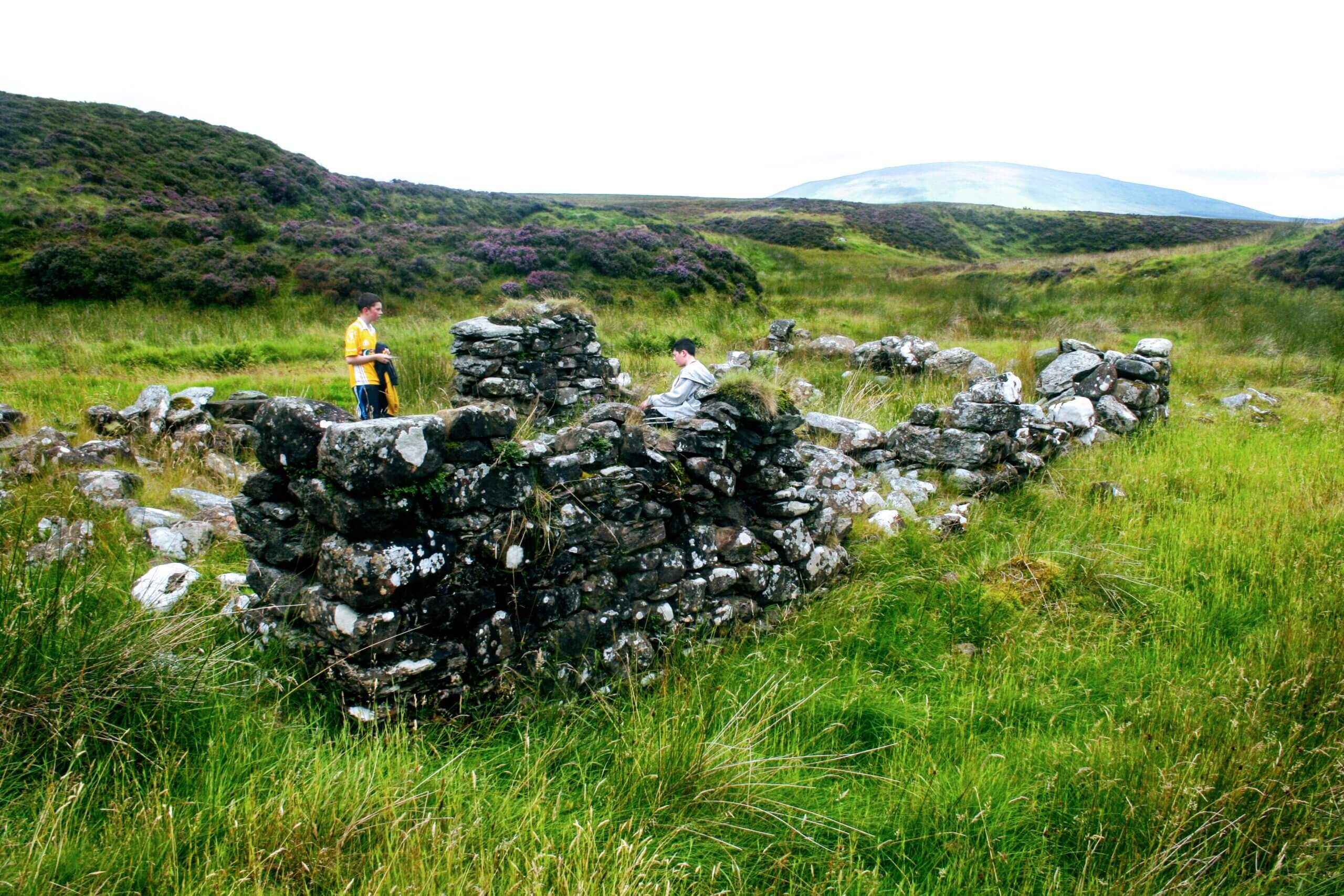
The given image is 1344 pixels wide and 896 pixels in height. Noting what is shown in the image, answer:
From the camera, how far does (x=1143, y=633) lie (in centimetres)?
473

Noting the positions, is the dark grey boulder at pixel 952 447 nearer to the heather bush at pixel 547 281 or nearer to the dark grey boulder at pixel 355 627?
the dark grey boulder at pixel 355 627

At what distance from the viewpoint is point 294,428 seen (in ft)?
11.6

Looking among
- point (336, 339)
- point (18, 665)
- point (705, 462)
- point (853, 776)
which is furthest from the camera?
point (336, 339)

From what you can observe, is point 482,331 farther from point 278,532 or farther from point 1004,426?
point 1004,426

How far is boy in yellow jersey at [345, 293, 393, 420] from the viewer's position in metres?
7.91

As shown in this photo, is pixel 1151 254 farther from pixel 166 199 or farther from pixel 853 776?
pixel 166 199

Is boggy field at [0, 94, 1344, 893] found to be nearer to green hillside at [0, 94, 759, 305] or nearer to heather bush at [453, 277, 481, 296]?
green hillside at [0, 94, 759, 305]

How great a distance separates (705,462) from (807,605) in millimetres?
1422

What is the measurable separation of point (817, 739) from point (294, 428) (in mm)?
3215

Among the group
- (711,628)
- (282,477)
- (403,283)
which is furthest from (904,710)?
(403,283)

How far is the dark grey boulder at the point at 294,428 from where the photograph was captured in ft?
11.6

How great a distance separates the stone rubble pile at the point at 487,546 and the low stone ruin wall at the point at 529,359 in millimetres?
6725

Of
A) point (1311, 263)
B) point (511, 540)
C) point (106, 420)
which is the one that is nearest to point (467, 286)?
point (106, 420)

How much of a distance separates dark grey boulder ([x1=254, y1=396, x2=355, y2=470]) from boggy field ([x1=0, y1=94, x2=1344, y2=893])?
37.1 inches
